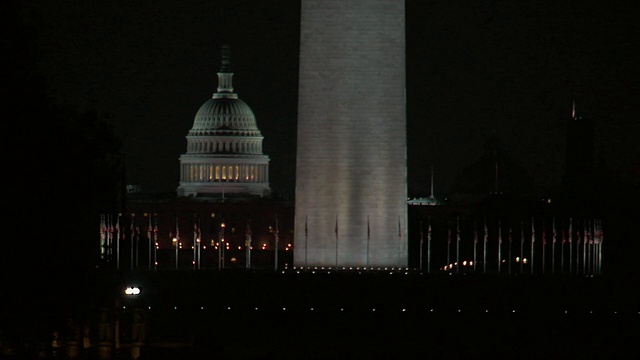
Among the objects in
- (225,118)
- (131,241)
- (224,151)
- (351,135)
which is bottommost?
(131,241)

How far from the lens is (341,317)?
63750 millimetres

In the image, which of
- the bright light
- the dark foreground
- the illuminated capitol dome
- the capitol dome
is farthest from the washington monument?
the capitol dome

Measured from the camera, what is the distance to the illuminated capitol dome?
189000 millimetres

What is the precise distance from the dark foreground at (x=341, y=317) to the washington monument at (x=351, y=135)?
2431mm

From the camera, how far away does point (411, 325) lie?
2362 inches

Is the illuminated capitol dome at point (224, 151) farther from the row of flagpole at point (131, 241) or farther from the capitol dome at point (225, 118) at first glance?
the row of flagpole at point (131, 241)

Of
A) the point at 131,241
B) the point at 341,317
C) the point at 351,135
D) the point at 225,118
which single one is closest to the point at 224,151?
the point at 225,118

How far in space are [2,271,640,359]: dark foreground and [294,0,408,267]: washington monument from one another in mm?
2431

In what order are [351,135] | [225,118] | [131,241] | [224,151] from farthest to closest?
[224,151]
[225,118]
[131,241]
[351,135]

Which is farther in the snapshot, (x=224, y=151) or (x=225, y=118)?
(x=224, y=151)

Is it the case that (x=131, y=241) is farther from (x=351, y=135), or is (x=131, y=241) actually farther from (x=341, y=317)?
(x=341, y=317)

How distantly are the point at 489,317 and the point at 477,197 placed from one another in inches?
4125

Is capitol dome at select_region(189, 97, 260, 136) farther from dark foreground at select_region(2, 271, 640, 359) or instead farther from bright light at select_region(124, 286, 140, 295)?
bright light at select_region(124, 286, 140, 295)

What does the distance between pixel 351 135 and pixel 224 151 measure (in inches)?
4552
